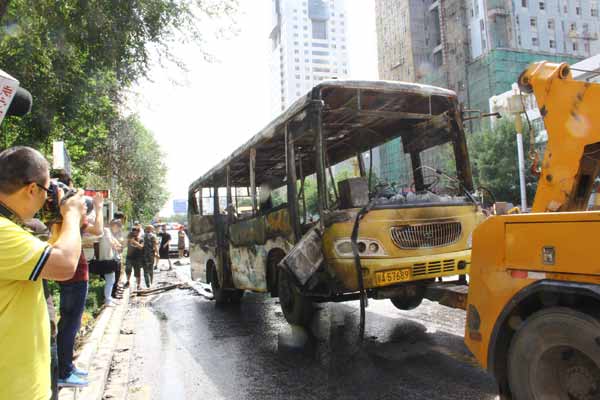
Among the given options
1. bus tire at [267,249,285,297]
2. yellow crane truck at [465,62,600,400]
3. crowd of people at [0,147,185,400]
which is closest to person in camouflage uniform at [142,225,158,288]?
bus tire at [267,249,285,297]

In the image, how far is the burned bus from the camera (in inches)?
214

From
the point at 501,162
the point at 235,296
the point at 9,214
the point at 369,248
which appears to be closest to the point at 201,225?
the point at 235,296

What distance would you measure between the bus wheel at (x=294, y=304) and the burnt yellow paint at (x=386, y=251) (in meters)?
0.69

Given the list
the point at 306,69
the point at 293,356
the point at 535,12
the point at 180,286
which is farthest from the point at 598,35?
the point at 306,69

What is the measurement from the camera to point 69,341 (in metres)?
4.00

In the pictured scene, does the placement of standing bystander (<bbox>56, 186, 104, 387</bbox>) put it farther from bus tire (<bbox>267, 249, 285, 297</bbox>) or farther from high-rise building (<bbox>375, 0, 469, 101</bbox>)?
high-rise building (<bbox>375, 0, 469, 101</bbox>)

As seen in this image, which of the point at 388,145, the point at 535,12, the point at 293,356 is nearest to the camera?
the point at 293,356

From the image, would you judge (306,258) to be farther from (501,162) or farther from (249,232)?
(501,162)

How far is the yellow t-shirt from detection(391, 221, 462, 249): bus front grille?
4126mm

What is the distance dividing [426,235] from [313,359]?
1950 millimetres

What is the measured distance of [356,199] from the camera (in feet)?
18.7

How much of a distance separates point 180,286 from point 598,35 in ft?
247

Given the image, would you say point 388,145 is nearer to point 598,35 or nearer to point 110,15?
point 110,15

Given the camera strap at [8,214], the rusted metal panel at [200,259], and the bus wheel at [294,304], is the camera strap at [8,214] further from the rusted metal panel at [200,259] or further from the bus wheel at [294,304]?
the rusted metal panel at [200,259]
